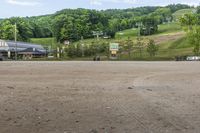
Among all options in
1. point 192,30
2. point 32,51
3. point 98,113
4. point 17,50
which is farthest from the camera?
point 32,51

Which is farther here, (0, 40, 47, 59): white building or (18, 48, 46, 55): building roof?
(18, 48, 46, 55): building roof

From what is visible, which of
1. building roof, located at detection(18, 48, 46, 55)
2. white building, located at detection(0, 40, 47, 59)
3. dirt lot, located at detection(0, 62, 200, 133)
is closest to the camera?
dirt lot, located at detection(0, 62, 200, 133)

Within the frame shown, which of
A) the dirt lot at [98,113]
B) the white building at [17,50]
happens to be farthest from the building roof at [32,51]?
the dirt lot at [98,113]

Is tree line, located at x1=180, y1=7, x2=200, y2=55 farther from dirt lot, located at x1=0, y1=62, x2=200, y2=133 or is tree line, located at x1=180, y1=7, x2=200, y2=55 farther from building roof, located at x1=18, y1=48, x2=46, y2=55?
dirt lot, located at x1=0, y1=62, x2=200, y2=133

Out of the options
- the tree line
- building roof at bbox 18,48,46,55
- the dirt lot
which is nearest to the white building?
building roof at bbox 18,48,46,55

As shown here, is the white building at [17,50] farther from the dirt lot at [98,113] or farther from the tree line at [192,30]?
the dirt lot at [98,113]

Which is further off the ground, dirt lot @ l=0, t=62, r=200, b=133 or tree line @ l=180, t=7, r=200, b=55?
tree line @ l=180, t=7, r=200, b=55

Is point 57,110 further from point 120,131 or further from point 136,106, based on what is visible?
point 120,131

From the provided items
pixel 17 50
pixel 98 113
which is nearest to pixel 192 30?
pixel 17 50

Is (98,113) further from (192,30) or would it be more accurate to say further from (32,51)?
(32,51)

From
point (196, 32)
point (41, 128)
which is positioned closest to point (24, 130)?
point (41, 128)

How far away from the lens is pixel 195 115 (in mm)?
13008

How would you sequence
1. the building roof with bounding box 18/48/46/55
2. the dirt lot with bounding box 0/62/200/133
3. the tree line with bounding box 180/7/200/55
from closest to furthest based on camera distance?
the dirt lot with bounding box 0/62/200/133 < the tree line with bounding box 180/7/200/55 < the building roof with bounding box 18/48/46/55

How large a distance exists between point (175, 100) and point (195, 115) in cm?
429
